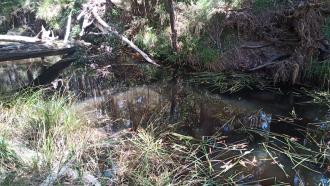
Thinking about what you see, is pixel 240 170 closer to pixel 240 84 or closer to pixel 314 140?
pixel 314 140

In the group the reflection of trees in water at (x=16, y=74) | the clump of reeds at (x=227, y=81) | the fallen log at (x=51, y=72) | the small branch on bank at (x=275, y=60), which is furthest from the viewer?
the fallen log at (x=51, y=72)

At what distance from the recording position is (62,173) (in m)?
3.99

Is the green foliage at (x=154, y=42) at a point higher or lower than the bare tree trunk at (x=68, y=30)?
lower

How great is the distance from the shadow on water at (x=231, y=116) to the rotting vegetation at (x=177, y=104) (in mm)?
24

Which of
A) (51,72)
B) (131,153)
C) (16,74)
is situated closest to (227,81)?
(131,153)

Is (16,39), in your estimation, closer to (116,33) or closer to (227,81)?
(116,33)

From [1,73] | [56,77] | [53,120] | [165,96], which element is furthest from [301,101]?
[1,73]

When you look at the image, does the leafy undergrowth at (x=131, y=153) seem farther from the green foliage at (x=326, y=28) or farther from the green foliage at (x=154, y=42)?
the green foliage at (x=154, y=42)

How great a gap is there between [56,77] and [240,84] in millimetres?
3807

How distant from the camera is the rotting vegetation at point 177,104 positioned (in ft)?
14.3

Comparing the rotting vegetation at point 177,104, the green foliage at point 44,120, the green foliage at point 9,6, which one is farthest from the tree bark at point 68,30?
the green foliage at point 44,120

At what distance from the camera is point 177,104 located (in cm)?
679

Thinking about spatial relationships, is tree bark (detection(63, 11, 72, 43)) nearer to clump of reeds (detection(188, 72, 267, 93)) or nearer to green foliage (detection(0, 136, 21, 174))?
clump of reeds (detection(188, 72, 267, 93))

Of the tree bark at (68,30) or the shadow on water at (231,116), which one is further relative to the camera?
the tree bark at (68,30)
